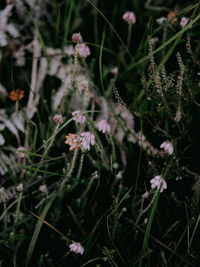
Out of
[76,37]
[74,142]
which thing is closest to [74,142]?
[74,142]

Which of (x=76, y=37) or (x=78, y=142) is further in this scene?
(x=76, y=37)

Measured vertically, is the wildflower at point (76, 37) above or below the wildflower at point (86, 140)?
above

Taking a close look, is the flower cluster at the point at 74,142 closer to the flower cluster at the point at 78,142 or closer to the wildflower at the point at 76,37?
the flower cluster at the point at 78,142

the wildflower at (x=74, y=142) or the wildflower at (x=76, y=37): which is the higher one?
the wildflower at (x=76, y=37)

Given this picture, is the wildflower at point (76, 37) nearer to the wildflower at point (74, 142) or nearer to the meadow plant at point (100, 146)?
the meadow plant at point (100, 146)

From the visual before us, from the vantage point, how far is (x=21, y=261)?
96cm

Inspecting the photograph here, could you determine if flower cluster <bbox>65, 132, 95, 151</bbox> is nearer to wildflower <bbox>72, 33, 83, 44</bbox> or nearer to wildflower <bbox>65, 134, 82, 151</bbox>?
wildflower <bbox>65, 134, 82, 151</bbox>

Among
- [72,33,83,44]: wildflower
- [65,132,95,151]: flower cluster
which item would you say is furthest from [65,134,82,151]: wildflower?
[72,33,83,44]: wildflower

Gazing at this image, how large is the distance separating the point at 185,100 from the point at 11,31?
938 mm

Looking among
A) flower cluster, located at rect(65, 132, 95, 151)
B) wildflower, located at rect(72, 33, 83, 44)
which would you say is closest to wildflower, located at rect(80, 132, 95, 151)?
flower cluster, located at rect(65, 132, 95, 151)

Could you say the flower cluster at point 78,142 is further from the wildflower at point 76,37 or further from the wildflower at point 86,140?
the wildflower at point 76,37

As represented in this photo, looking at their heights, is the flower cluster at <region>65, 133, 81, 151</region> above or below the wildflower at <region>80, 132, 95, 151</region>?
above

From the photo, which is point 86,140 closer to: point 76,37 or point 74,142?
point 74,142

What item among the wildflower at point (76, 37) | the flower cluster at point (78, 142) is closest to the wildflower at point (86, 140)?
the flower cluster at point (78, 142)
